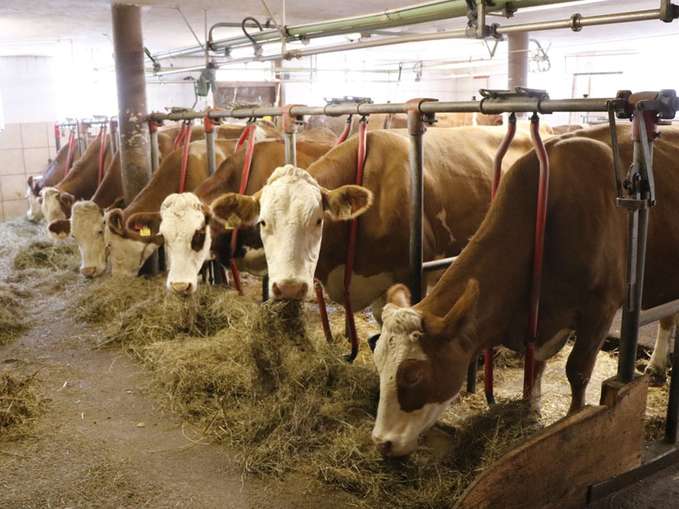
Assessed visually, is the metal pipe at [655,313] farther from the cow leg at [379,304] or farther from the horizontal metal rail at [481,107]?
the cow leg at [379,304]

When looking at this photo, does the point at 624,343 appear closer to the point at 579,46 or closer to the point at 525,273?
the point at 525,273

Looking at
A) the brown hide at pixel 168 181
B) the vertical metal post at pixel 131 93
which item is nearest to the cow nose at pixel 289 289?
the brown hide at pixel 168 181

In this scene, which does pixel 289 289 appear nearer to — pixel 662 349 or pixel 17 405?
pixel 17 405

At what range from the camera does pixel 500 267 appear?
2961 mm

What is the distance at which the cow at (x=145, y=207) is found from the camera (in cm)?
619

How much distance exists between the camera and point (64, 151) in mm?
10820

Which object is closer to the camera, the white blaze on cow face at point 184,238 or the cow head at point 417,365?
the cow head at point 417,365

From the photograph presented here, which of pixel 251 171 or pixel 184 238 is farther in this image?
pixel 251 171

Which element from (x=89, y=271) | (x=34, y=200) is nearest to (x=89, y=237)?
(x=89, y=271)

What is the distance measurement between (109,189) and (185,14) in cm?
242

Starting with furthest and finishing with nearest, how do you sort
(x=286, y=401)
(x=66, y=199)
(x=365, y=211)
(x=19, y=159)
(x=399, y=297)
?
(x=19, y=159)
(x=66, y=199)
(x=365, y=211)
(x=286, y=401)
(x=399, y=297)

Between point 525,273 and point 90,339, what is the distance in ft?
12.7

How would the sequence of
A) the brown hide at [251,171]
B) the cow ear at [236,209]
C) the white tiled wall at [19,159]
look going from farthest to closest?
the white tiled wall at [19,159] → the brown hide at [251,171] → the cow ear at [236,209]

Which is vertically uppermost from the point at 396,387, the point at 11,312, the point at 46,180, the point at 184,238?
the point at 46,180
